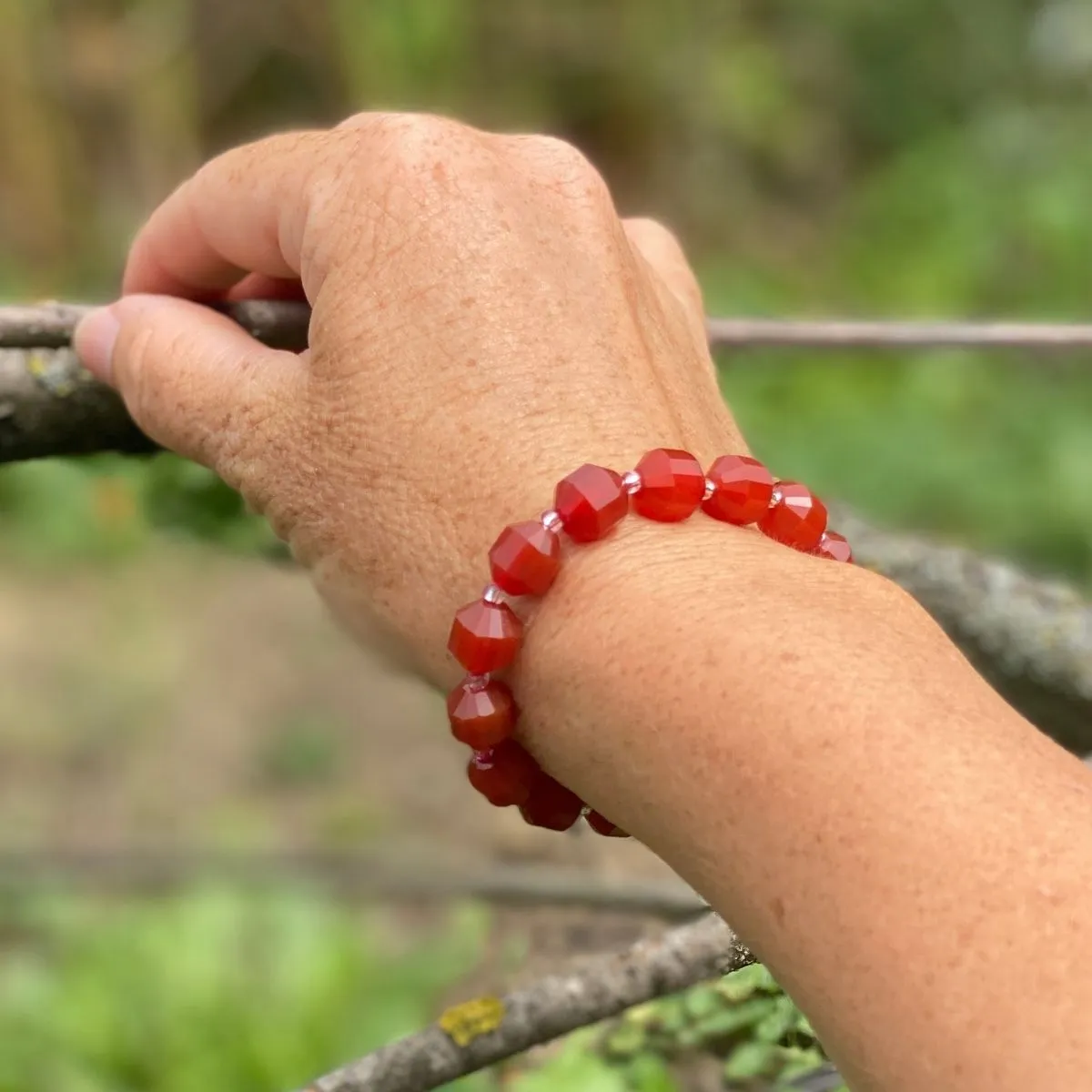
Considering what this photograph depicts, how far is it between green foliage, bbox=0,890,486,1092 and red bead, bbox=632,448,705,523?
31.1 inches

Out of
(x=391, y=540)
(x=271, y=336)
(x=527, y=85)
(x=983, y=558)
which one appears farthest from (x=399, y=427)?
(x=527, y=85)

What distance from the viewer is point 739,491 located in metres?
0.57

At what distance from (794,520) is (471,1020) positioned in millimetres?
315

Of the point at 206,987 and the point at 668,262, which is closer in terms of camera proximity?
the point at 668,262

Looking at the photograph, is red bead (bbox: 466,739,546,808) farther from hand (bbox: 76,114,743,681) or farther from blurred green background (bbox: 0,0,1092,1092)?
blurred green background (bbox: 0,0,1092,1092)

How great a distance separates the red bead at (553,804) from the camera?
57cm

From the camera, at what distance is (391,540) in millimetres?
587

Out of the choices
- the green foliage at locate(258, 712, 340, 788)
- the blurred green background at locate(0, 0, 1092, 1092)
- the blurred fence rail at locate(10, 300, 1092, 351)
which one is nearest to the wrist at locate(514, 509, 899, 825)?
the blurred fence rail at locate(10, 300, 1092, 351)

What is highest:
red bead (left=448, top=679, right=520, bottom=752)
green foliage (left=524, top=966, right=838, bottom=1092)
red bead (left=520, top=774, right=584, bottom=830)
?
red bead (left=448, top=679, right=520, bottom=752)

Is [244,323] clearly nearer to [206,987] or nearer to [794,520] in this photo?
[794,520]

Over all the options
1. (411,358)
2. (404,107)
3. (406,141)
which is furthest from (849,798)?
(404,107)

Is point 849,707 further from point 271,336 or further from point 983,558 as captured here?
point 983,558

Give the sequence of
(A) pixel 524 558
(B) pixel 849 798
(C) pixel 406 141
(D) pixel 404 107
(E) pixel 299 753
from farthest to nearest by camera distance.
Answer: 1. (D) pixel 404 107
2. (E) pixel 299 753
3. (C) pixel 406 141
4. (A) pixel 524 558
5. (B) pixel 849 798

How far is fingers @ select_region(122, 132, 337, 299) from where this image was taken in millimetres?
637
